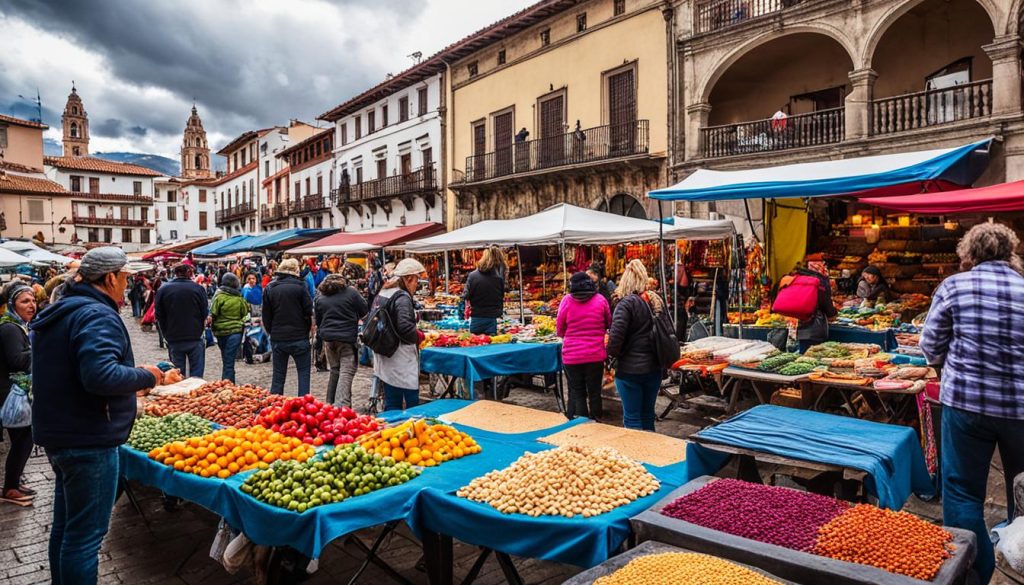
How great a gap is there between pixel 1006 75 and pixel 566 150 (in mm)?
11173

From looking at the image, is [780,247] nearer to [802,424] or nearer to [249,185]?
[802,424]

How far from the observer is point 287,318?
7.77 metres

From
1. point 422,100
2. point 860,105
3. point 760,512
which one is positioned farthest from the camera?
point 422,100

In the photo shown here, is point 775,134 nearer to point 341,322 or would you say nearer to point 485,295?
point 485,295

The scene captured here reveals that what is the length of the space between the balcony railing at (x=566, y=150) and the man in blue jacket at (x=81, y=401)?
1604 centimetres

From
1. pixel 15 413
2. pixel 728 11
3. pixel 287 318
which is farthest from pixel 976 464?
pixel 728 11

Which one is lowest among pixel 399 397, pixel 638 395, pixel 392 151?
pixel 399 397

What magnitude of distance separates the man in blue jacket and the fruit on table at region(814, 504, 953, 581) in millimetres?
3272

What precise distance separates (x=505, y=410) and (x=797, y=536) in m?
3.06

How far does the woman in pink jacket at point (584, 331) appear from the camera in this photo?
6.59 metres

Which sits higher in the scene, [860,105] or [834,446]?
[860,105]

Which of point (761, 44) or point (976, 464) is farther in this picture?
point (761, 44)

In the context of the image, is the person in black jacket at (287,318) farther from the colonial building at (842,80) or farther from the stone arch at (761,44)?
the stone arch at (761,44)

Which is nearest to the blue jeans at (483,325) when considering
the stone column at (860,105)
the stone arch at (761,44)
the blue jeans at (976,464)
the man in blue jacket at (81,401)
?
the man in blue jacket at (81,401)
